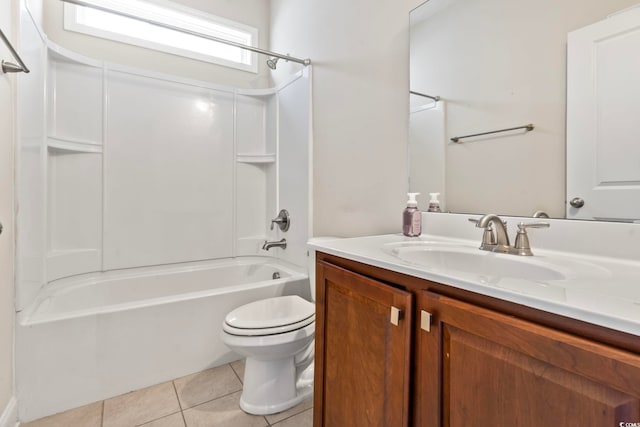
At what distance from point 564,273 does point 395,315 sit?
41 centimetres

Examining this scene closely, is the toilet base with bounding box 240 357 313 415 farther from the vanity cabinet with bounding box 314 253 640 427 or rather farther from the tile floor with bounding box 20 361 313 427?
the vanity cabinet with bounding box 314 253 640 427

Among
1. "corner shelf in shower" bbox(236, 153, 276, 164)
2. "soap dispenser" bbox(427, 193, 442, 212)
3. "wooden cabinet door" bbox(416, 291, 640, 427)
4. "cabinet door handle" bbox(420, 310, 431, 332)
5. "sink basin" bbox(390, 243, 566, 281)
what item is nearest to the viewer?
"wooden cabinet door" bbox(416, 291, 640, 427)

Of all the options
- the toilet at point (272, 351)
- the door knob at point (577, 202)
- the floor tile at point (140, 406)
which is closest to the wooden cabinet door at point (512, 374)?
the door knob at point (577, 202)

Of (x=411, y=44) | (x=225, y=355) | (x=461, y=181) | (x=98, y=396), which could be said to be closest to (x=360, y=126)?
(x=411, y=44)

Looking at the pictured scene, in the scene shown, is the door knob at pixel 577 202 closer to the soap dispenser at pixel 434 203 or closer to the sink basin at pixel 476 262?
the sink basin at pixel 476 262

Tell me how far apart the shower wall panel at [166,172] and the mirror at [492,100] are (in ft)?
5.72

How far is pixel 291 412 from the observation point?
4.59 ft

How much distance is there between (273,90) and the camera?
2562mm

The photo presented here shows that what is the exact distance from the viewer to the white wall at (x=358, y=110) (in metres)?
1.43

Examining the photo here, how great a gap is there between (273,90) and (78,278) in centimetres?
202

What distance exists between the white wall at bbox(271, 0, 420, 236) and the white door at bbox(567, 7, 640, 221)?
2.06 feet

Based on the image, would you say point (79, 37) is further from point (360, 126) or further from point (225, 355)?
point (225, 355)

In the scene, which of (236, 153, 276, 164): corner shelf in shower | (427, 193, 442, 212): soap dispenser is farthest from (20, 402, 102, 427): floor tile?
(236, 153, 276, 164): corner shelf in shower

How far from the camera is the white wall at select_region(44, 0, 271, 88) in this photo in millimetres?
1982
